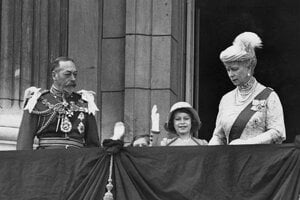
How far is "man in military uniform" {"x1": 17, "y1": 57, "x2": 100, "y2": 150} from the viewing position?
17141 mm

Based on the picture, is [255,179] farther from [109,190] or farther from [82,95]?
[82,95]

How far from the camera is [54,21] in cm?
2023

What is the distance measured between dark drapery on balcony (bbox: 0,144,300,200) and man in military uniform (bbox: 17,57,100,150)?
23.2 inches

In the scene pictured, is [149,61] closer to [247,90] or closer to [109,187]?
[247,90]

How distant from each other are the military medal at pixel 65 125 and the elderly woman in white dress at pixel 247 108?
1.71 meters

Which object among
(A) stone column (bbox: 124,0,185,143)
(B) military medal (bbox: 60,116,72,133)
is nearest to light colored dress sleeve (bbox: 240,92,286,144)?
(B) military medal (bbox: 60,116,72,133)

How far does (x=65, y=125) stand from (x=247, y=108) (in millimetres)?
2123

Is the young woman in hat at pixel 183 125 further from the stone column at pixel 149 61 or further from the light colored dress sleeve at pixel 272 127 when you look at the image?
the stone column at pixel 149 61

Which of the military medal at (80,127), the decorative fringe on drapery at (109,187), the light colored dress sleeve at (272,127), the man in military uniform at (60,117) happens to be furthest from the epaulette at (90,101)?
the light colored dress sleeve at (272,127)

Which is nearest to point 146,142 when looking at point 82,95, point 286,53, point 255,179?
point 82,95

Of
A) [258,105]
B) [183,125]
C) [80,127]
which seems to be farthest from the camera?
[80,127]

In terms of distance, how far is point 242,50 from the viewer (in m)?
Answer: 16.2

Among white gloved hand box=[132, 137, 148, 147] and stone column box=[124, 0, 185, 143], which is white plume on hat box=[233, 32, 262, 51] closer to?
white gloved hand box=[132, 137, 148, 147]

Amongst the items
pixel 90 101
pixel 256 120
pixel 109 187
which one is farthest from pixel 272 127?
pixel 90 101
